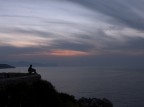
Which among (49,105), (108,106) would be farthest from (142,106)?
(49,105)

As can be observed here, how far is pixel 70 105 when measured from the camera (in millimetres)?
22750

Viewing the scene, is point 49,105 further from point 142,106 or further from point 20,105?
point 142,106

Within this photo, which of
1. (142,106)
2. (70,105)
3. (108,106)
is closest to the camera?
(70,105)

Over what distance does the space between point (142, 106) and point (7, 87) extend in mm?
60552

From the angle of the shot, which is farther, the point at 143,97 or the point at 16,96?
the point at 143,97

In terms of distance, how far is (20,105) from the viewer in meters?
17.9

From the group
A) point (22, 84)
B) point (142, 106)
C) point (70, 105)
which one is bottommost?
point (142, 106)

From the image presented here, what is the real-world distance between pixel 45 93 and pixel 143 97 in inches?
2853

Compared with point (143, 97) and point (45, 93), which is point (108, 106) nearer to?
point (45, 93)

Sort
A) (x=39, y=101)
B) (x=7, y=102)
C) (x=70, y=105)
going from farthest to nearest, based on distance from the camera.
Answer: (x=70, y=105)
(x=39, y=101)
(x=7, y=102)

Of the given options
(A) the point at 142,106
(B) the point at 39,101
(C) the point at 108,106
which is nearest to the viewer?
(B) the point at 39,101

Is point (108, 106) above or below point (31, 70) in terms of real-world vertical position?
below

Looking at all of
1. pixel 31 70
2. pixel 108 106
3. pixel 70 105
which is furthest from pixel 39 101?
pixel 108 106

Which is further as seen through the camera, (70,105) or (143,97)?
(143,97)
